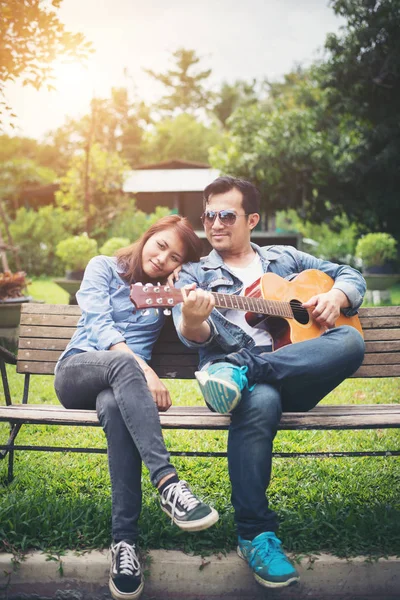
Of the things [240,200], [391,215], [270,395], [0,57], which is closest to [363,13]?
[391,215]

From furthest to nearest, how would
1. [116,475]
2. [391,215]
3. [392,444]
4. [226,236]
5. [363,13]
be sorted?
[391,215], [363,13], [392,444], [226,236], [116,475]

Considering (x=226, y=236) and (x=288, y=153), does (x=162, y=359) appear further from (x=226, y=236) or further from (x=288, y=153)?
(x=288, y=153)

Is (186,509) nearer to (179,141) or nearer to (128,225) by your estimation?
(128,225)

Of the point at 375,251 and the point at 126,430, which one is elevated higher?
the point at 375,251

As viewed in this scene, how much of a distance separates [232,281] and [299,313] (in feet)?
1.41

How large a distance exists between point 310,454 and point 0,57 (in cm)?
475

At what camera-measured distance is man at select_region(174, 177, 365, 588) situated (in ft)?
7.68

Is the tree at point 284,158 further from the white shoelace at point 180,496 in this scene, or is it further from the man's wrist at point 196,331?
the white shoelace at point 180,496

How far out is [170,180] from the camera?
→ 2831cm

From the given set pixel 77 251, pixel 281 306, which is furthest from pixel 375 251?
pixel 281 306

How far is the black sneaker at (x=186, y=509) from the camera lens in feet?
7.23

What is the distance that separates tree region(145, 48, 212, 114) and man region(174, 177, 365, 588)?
53.1m

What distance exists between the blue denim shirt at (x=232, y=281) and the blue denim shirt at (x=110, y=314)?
0.96ft

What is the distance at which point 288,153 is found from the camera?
17641 millimetres
